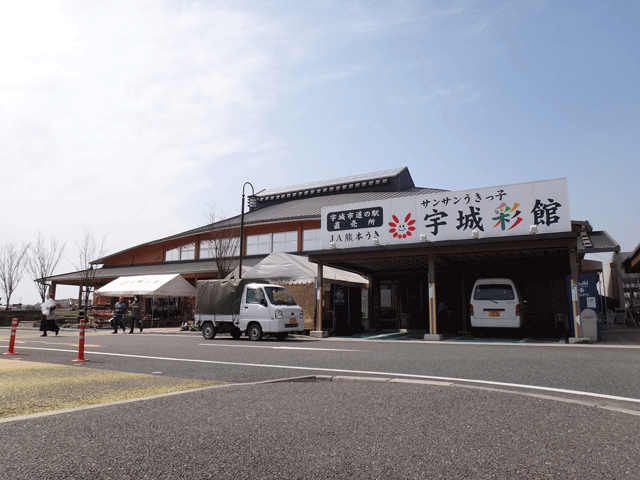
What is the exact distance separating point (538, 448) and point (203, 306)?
16689 mm

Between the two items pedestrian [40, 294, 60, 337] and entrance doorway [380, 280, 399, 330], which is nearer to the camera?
pedestrian [40, 294, 60, 337]

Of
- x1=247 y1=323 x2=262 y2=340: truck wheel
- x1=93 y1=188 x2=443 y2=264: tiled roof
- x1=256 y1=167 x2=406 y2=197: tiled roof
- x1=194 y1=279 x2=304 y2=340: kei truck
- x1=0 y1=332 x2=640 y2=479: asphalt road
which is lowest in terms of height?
x1=0 y1=332 x2=640 y2=479: asphalt road

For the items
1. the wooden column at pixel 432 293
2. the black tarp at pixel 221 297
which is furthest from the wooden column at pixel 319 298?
the wooden column at pixel 432 293

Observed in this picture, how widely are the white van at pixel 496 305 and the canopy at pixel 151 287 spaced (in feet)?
62.8

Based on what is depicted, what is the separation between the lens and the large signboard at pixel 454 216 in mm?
16359

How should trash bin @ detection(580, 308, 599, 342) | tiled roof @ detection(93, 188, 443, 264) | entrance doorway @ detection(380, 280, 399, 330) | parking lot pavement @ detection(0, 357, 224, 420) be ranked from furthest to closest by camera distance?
tiled roof @ detection(93, 188, 443, 264)
entrance doorway @ detection(380, 280, 399, 330)
trash bin @ detection(580, 308, 599, 342)
parking lot pavement @ detection(0, 357, 224, 420)

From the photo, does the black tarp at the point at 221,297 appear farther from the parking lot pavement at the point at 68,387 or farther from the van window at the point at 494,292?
the parking lot pavement at the point at 68,387

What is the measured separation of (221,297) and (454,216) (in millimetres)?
9600

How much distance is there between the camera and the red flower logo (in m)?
18.7

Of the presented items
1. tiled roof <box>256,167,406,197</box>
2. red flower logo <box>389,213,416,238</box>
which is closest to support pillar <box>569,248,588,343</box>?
red flower logo <box>389,213,416,238</box>

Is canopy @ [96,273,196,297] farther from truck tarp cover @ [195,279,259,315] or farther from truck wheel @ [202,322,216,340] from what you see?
truck wheel @ [202,322,216,340]

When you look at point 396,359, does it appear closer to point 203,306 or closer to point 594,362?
point 594,362

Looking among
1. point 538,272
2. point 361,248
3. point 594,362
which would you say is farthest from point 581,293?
point 594,362

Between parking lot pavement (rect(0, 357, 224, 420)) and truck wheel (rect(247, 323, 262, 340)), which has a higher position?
truck wheel (rect(247, 323, 262, 340))
